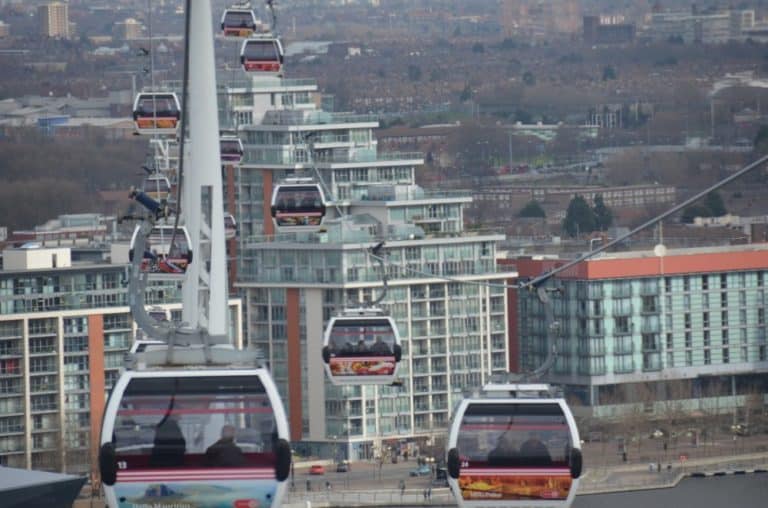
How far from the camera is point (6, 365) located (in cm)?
6906

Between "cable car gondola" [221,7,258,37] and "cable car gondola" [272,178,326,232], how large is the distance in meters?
1.98

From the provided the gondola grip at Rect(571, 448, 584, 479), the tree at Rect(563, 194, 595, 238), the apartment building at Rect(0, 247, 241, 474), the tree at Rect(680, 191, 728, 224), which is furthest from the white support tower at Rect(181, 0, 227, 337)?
the tree at Rect(563, 194, 595, 238)

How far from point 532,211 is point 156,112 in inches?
2758

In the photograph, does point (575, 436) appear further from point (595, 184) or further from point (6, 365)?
point (595, 184)

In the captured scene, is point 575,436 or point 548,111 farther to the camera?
point 548,111

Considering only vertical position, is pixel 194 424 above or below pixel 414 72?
below

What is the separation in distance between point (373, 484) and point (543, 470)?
42925mm

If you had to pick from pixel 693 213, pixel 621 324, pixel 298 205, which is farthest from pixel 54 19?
pixel 298 205

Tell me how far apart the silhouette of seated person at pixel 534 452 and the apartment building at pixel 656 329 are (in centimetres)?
5149

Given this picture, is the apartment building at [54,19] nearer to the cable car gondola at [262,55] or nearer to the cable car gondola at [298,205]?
the cable car gondola at [262,55]

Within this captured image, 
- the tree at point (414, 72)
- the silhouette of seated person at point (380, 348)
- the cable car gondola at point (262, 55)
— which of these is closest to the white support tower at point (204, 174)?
the silhouette of seated person at point (380, 348)

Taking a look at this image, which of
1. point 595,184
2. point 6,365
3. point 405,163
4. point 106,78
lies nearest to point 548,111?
point 106,78

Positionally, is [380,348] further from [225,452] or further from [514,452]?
[225,452]

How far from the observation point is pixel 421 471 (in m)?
69.8
